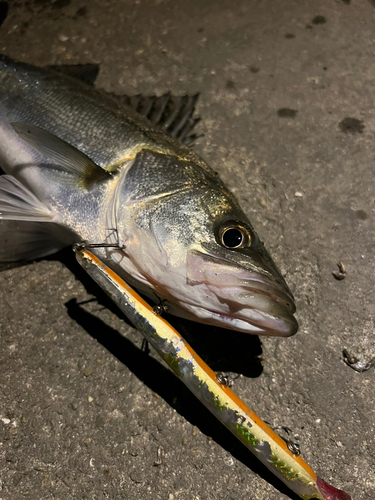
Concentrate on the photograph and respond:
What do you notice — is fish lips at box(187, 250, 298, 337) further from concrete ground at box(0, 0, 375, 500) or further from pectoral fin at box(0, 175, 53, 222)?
pectoral fin at box(0, 175, 53, 222)

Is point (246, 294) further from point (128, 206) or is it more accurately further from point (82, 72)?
point (82, 72)

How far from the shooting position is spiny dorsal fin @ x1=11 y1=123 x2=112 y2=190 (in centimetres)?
178

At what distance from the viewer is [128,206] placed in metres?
1.71

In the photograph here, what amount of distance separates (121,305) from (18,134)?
1.12 m

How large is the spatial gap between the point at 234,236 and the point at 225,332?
0.65 meters

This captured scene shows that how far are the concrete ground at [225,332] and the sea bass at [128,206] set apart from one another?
0.42 m

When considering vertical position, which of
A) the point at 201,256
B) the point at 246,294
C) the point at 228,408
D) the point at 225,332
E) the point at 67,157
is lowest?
the point at 225,332

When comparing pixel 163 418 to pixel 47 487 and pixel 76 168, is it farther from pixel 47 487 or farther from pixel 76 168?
pixel 76 168

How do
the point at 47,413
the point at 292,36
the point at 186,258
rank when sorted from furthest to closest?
1. the point at 292,36
2. the point at 47,413
3. the point at 186,258

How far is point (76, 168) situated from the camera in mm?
1805

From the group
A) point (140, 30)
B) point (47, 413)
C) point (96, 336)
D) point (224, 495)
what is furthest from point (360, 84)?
point (47, 413)

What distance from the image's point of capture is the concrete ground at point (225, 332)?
1731mm

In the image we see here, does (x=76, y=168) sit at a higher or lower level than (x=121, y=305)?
higher

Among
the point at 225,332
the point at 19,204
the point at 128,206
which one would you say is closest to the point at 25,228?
the point at 19,204
